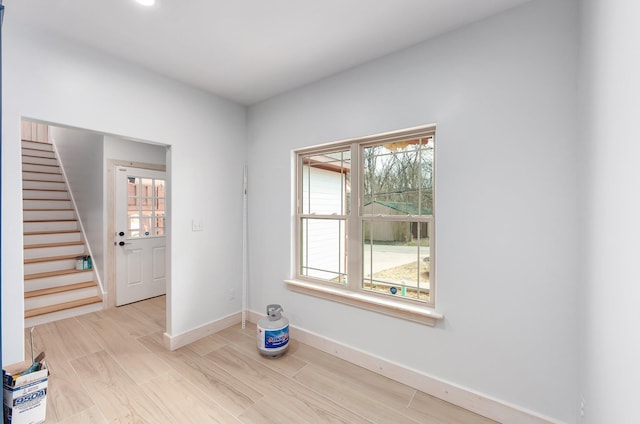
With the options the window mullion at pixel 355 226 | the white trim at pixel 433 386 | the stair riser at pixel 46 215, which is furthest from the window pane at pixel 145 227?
the window mullion at pixel 355 226

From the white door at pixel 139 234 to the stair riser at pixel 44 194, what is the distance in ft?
6.09

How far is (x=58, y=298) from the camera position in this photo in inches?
138

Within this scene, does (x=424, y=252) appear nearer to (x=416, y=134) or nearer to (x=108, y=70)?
(x=416, y=134)

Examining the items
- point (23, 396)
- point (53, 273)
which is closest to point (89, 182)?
point (53, 273)

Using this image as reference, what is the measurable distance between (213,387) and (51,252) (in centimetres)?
348

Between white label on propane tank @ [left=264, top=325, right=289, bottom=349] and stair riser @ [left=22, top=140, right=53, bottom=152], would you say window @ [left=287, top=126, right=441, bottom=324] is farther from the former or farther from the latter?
stair riser @ [left=22, top=140, right=53, bottom=152]

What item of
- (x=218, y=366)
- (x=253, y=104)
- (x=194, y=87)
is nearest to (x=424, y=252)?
(x=218, y=366)

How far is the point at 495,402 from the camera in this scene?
184 cm

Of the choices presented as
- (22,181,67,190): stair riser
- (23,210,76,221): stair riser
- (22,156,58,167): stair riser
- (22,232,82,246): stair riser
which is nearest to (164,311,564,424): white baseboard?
(22,232,82,246): stair riser

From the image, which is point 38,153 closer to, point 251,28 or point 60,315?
point 60,315

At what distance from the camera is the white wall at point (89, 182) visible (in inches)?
152

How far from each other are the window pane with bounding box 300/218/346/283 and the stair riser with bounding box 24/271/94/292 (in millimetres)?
3192

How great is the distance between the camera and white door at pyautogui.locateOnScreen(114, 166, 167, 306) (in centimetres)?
391

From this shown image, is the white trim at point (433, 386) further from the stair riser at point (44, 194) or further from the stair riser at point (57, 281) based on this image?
the stair riser at point (44, 194)
